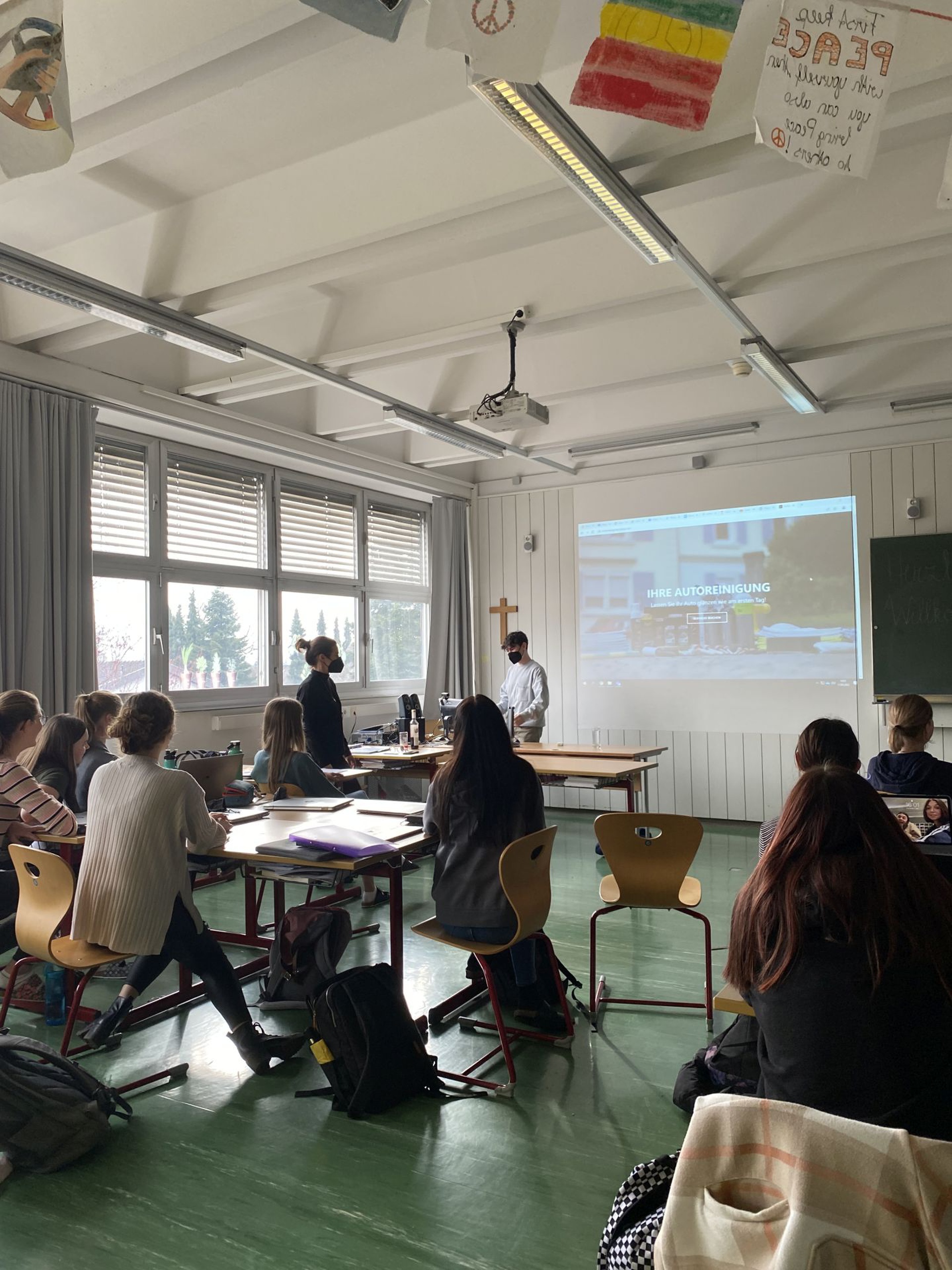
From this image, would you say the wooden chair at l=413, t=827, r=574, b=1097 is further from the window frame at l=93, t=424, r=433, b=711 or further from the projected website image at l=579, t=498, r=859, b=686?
the projected website image at l=579, t=498, r=859, b=686

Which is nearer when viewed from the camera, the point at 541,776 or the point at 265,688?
the point at 541,776

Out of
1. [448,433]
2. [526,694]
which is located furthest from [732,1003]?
[526,694]

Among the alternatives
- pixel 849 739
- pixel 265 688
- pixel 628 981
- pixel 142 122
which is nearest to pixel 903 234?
pixel 849 739

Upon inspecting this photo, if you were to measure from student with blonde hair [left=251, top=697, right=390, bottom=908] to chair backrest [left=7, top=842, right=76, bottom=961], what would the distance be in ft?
4.51

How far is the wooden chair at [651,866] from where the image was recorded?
340cm

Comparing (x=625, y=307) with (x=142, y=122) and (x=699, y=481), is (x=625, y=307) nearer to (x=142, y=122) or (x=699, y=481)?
(x=142, y=122)

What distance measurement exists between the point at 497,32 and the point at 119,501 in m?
4.85

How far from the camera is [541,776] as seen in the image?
576cm

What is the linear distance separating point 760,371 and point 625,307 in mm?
1197

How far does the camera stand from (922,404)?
6.45 m


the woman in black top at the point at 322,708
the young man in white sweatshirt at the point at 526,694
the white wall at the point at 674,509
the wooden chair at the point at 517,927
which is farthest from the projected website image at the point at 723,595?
the wooden chair at the point at 517,927

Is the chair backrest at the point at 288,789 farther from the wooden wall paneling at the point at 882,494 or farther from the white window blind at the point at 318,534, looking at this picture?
the wooden wall paneling at the point at 882,494

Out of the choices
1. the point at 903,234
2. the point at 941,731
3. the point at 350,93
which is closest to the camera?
the point at 350,93

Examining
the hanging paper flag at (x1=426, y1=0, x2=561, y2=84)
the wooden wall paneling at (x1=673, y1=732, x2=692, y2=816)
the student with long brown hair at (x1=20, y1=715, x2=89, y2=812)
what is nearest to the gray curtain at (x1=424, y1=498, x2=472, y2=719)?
the wooden wall paneling at (x1=673, y1=732, x2=692, y2=816)
